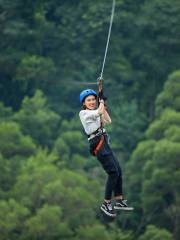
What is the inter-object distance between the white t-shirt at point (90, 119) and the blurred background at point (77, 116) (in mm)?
19957

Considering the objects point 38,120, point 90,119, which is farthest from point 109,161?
point 38,120

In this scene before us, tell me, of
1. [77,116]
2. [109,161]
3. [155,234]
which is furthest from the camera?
[77,116]

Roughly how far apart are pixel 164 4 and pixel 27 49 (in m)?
6.02

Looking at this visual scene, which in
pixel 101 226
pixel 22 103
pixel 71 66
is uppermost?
pixel 71 66

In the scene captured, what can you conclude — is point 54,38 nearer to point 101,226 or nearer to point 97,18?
point 97,18

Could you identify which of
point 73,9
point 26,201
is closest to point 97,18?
point 73,9

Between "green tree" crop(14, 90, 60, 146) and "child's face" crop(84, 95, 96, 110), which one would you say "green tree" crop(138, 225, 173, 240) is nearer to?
"green tree" crop(14, 90, 60, 146)

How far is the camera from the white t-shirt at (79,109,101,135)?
1272cm

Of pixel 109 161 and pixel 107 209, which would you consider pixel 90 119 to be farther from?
pixel 107 209

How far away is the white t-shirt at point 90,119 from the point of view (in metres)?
12.7

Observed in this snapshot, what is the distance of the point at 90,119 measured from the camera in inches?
504

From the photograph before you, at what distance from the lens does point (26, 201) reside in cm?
3428

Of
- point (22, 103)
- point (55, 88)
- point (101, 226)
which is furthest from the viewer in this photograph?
point (55, 88)

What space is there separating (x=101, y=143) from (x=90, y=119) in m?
0.33
